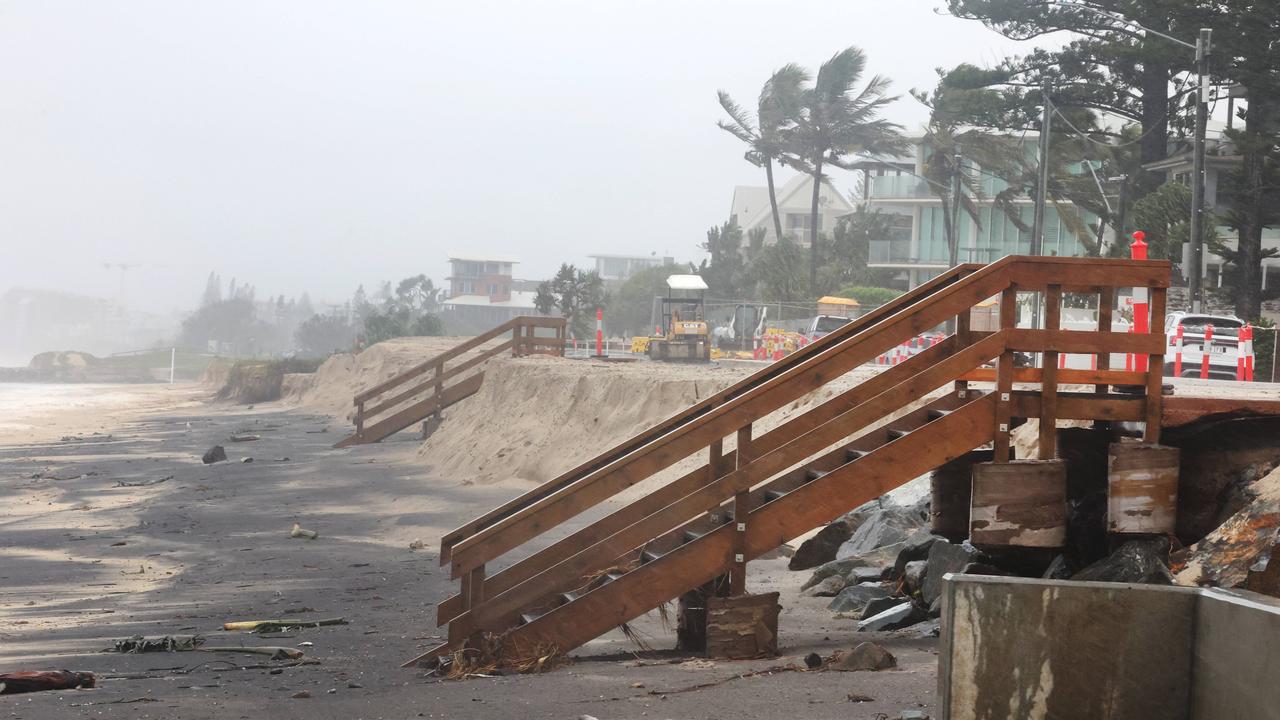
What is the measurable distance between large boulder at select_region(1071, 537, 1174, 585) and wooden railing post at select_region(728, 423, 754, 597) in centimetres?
202

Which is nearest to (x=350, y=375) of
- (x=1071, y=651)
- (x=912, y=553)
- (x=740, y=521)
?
(x=912, y=553)

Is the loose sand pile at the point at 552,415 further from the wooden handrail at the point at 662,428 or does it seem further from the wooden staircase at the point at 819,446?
the wooden staircase at the point at 819,446

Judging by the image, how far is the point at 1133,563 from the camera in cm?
722

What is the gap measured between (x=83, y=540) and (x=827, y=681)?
1153 cm

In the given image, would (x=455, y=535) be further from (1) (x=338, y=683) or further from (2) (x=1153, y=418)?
(2) (x=1153, y=418)

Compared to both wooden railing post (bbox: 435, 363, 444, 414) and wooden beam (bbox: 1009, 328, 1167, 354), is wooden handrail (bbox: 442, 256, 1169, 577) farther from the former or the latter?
wooden railing post (bbox: 435, 363, 444, 414)

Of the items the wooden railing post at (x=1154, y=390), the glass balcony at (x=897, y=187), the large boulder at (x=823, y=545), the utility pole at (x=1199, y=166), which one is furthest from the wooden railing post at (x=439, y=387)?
the glass balcony at (x=897, y=187)

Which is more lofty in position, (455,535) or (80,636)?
(455,535)

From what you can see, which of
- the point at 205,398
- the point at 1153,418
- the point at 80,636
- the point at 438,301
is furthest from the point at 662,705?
the point at 438,301

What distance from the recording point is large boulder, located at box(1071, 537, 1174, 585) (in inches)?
276

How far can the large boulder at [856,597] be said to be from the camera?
28.9ft

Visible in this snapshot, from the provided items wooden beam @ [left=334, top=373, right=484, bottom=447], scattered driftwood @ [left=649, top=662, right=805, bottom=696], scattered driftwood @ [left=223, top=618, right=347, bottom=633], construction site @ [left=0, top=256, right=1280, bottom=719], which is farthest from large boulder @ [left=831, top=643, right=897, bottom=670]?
wooden beam @ [left=334, top=373, right=484, bottom=447]

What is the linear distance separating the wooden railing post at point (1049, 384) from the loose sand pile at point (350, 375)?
32856mm

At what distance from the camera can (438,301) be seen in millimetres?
140875
